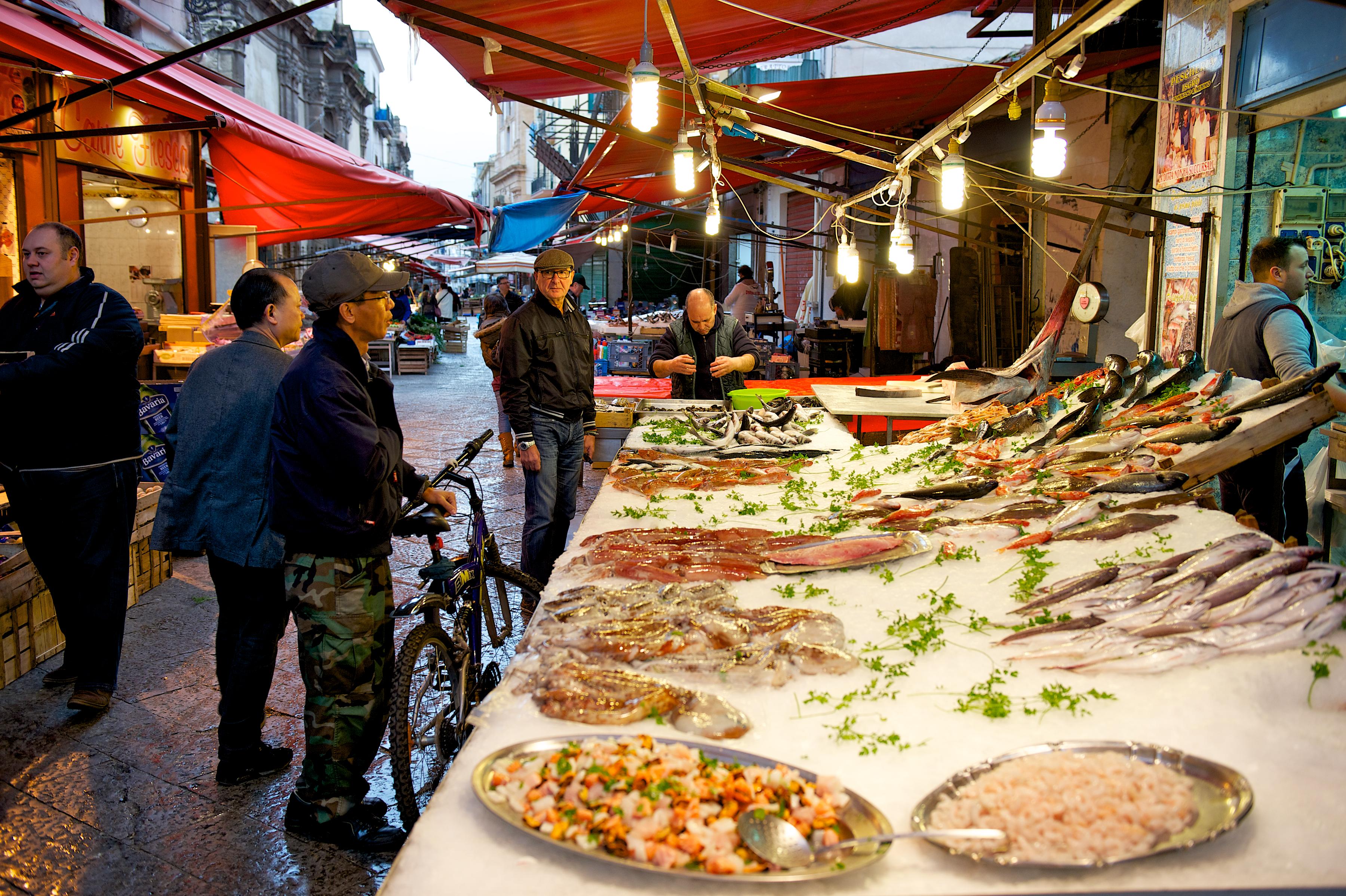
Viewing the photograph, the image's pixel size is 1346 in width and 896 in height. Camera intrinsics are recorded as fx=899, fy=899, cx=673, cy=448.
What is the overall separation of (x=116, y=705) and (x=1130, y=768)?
506cm

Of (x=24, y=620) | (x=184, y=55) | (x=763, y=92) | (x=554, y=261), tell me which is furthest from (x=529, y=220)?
(x=24, y=620)

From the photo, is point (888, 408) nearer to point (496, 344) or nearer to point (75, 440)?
point (496, 344)

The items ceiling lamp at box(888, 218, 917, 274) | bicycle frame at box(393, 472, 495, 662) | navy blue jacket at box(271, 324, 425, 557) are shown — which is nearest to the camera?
navy blue jacket at box(271, 324, 425, 557)

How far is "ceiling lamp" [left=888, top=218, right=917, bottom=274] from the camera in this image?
7512 millimetres

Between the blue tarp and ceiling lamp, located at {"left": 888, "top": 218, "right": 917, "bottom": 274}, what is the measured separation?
7.30 m

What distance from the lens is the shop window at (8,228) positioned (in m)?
9.24

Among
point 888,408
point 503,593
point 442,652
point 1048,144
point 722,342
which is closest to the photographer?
point 442,652

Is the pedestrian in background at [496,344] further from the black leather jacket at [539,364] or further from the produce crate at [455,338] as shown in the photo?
the produce crate at [455,338]

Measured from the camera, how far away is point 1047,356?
25.6ft

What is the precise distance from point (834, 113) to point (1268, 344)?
7512 mm

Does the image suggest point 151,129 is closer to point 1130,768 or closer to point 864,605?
point 864,605

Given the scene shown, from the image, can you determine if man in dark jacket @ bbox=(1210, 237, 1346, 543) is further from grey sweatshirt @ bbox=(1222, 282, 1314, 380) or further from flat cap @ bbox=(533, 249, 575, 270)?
flat cap @ bbox=(533, 249, 575, 270)

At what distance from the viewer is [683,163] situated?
6840 mm

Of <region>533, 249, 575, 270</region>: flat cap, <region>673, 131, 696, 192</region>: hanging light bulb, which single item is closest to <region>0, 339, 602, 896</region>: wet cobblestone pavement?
<region>533, 249, 575, 270</region>: flat cap
